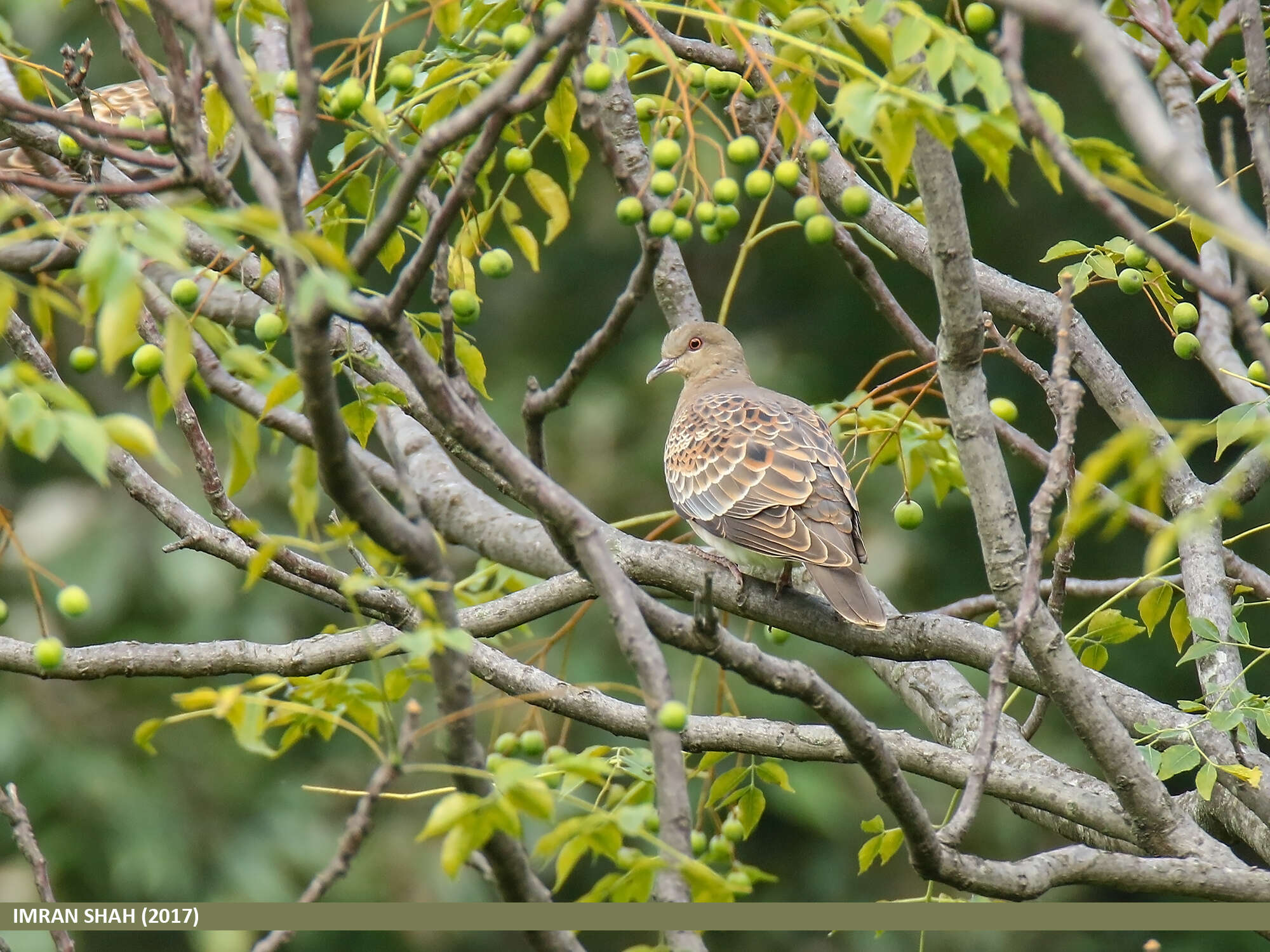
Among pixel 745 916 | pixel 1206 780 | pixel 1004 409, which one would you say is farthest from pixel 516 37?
pixel 1206 780

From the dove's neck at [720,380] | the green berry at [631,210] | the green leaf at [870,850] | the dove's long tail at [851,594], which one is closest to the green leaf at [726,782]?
the green leaf at [870,850]

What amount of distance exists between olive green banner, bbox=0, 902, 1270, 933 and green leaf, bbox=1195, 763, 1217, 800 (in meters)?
0.20

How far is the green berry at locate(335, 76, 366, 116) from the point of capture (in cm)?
210

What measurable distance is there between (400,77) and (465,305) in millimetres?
441

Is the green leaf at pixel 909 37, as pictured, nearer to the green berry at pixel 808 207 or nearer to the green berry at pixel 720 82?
the green berry at pixel 808 207

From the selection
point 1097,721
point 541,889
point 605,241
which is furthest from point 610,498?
point 541,889

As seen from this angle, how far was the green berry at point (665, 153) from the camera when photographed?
202cm

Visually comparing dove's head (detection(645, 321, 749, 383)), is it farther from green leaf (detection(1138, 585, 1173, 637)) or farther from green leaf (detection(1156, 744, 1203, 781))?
green leaf (detection(1156, 744, 1203, 781))

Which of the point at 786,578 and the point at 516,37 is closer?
the point at 516,37

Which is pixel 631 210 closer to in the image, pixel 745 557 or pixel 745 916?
pixel 745 916

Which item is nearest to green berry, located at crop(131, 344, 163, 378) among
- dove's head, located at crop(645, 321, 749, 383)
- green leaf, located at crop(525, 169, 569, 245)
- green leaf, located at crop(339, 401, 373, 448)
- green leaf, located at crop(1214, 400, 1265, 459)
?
green leaf, located at crop(339, 401, 373, 448)

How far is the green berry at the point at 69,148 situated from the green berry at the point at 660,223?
113 centimetres

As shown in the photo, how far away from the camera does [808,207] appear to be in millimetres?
2010

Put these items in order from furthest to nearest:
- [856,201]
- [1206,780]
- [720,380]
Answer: [720,380]
[1206,780]
[856,201]
